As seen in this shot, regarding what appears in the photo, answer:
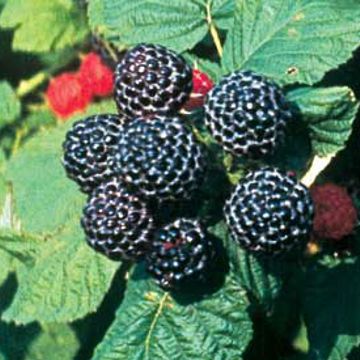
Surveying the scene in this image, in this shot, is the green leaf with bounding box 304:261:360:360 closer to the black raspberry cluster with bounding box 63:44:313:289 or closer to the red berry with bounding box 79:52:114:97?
the black raspberry cluster with bounding box 63:44:313:289

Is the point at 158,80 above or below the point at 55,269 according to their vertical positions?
above

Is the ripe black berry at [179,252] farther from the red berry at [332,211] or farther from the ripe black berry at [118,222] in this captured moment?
the red berry at [332,211]

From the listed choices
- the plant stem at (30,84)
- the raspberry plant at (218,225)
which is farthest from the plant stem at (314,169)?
the plant stem at (30,84)

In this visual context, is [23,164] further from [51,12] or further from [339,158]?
[339,158]

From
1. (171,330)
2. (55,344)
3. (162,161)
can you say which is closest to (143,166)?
(162,161)

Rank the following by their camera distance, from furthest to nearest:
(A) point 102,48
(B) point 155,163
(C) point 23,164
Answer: (A) point 102,48 → (C) point 23,164 → (B) point 155,163

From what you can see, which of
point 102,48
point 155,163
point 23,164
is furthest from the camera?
point 102,48

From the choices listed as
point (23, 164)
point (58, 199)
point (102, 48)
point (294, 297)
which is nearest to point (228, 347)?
point (294, 297)
